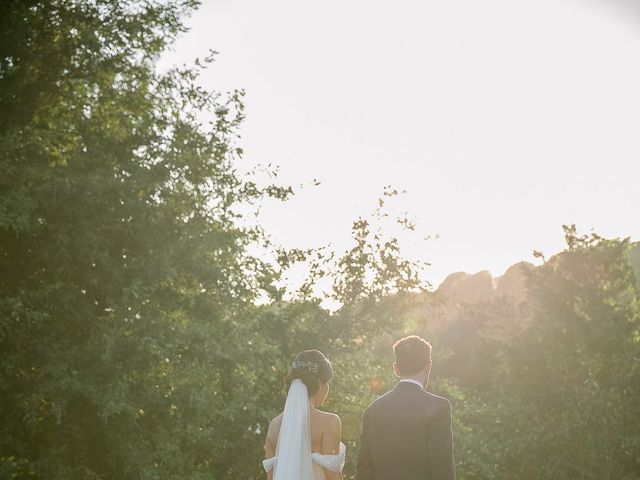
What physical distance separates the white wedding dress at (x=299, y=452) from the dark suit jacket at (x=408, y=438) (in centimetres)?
59

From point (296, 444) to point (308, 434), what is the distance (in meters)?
0.14

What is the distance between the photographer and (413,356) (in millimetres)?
5117

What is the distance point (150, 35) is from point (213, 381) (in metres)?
6.28

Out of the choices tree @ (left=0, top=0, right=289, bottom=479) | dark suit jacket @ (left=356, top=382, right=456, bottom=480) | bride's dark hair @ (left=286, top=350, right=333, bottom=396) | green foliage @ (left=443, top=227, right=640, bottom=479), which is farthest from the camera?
green foliage @ (left=443, top=227, right=640, bottom=479)

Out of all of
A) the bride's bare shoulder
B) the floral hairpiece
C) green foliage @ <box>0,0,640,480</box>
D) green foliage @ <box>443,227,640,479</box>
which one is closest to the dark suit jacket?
the bride's bare shoulder

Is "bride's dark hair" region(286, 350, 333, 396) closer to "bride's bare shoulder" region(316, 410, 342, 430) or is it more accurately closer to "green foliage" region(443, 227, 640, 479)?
"bride's bare shoulder" region(316, 410, 342, 430)

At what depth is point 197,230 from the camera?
12.2 metres

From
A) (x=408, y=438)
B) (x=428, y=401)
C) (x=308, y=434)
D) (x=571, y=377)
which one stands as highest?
(x=571, y=377)

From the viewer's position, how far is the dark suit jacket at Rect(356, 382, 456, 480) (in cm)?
478

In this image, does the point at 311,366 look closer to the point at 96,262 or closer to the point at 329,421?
the point at 329,421

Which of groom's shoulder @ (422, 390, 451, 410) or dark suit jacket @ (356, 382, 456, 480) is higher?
groom's shoulder @ (422, 390, 451, 410)

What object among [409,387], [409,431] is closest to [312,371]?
[409,387]

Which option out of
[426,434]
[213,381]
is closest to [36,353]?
[213,381]

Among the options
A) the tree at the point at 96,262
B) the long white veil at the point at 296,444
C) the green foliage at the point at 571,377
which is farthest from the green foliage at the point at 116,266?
the green foliage at the point at 571,377
